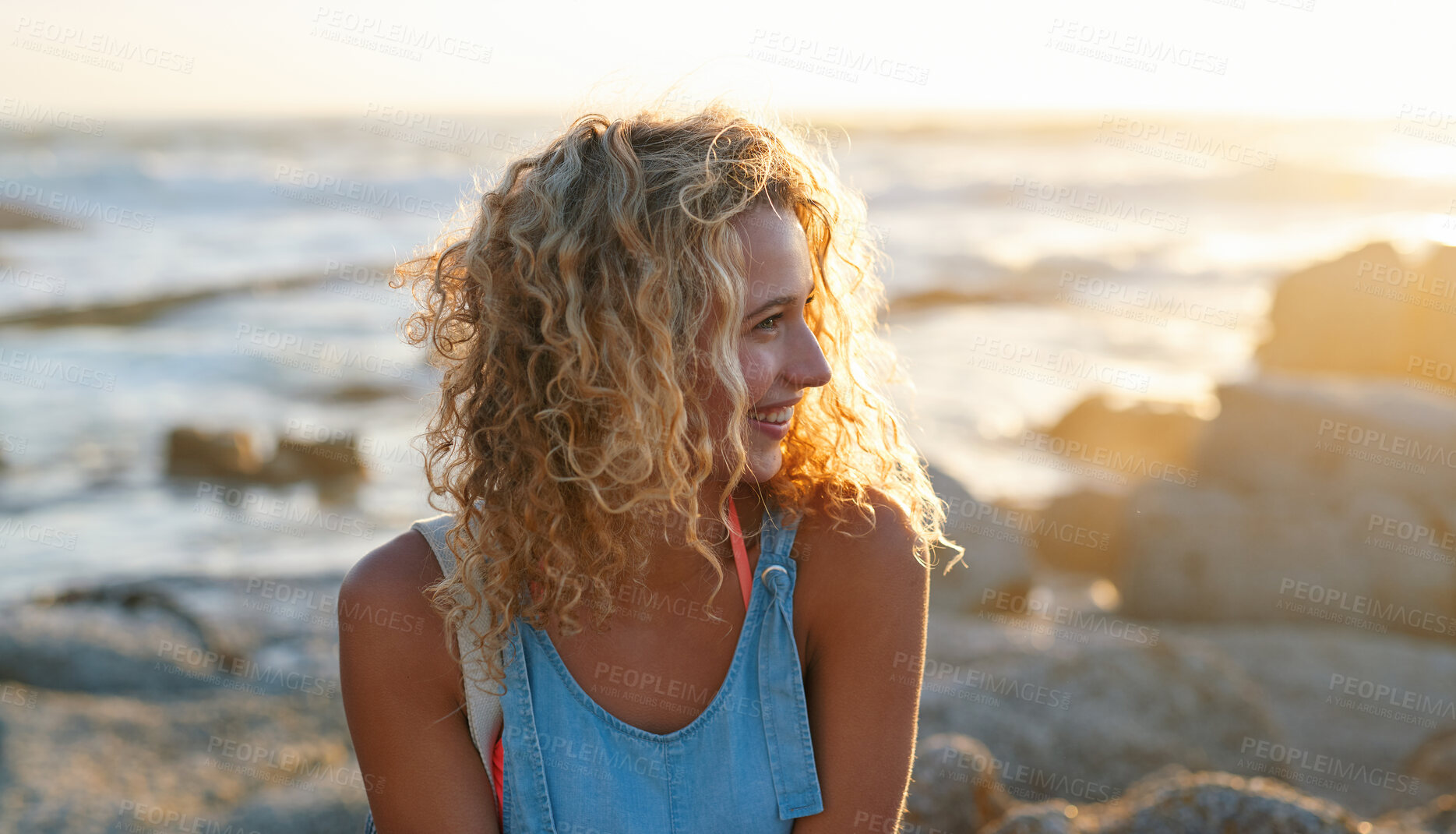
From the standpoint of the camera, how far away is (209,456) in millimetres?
9719

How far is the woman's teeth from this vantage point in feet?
7.89

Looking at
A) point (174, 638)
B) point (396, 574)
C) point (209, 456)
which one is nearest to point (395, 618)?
point (396, 574)

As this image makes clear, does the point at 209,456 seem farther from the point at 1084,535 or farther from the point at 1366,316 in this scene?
the point at 1366,316

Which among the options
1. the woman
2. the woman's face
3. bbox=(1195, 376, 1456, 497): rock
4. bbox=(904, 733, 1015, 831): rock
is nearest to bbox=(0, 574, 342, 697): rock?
bbox=(904, 733, 1015, 831): rock

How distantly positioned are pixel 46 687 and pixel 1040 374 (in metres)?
10.8

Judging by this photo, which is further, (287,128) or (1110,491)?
(287,128)

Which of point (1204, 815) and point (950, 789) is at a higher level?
point (1204, 815)

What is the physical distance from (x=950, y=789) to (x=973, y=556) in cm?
351

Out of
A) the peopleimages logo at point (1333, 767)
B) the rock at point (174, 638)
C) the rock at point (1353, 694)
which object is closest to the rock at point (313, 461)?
the rock at point (174, 638)

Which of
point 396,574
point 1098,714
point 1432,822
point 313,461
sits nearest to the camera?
point 396,574

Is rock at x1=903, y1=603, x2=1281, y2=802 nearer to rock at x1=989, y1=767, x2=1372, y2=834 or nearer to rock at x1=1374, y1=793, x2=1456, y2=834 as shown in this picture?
rock at x1=1374, y1=793, x2=1456, y2=834

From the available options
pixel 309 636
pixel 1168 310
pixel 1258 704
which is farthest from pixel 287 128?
pixel 1258 704

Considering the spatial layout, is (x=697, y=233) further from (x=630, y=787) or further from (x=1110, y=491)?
(x=1110, y=491)

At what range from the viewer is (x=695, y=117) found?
7.66ft
